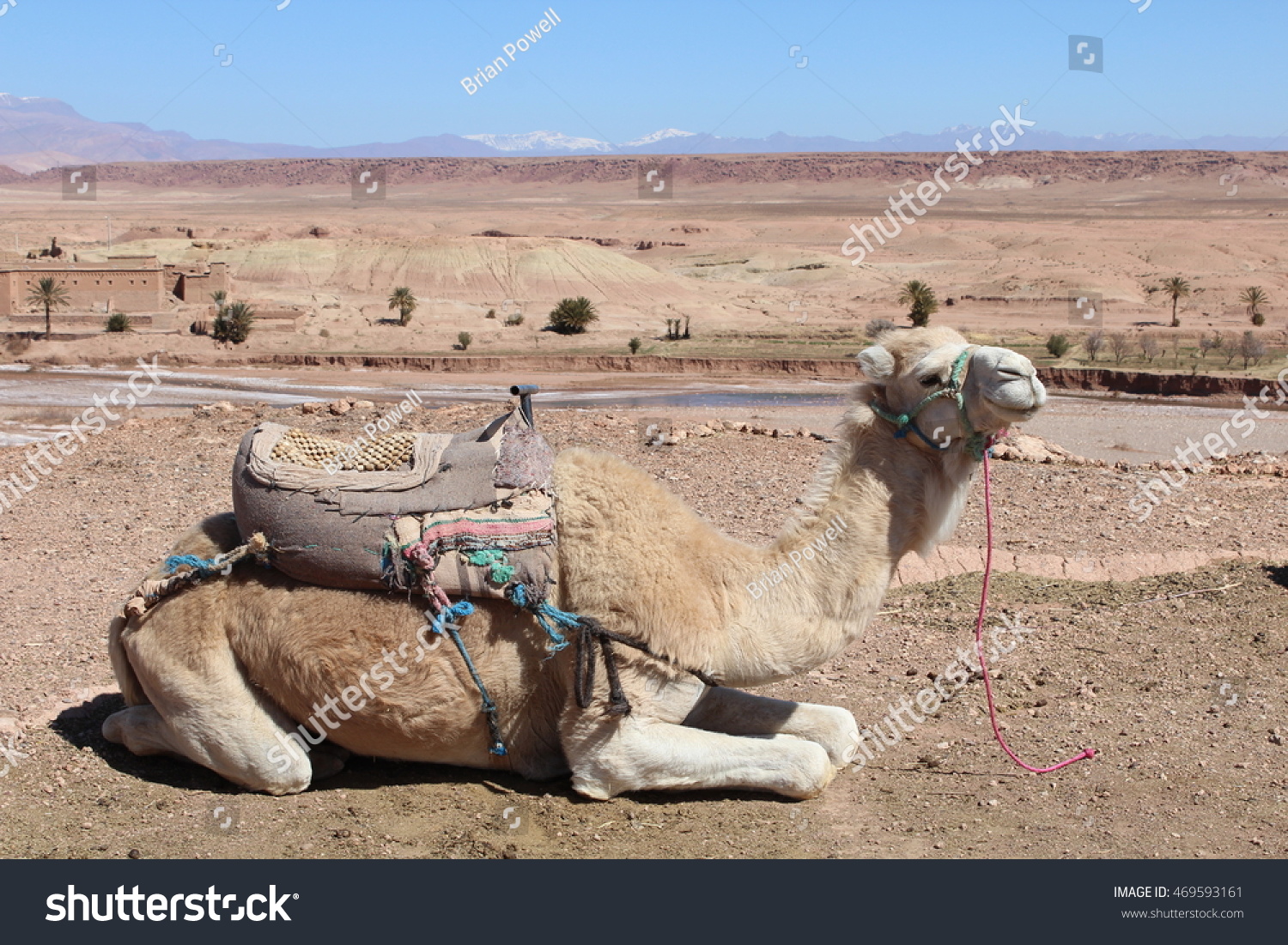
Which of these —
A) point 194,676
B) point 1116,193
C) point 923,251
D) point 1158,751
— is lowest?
point 1158,751

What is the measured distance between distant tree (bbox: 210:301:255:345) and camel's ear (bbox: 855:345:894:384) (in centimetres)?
4202

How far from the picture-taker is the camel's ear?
194 inches

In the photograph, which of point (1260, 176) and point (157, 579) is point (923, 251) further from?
point (1260, 176)

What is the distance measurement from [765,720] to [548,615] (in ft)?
3.86

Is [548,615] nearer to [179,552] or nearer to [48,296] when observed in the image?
[179,552]

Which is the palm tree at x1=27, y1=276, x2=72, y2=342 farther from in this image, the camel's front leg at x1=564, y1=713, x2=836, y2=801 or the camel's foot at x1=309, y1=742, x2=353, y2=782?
the camel's front leg at x1=564, y1=713, x2=836, y2=801

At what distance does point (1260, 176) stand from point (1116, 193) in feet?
76.8

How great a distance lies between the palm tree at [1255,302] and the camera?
167 feet

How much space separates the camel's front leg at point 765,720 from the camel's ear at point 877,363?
5.18ft

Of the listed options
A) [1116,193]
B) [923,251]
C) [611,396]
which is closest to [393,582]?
[611,396]

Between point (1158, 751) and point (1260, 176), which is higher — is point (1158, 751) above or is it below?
below

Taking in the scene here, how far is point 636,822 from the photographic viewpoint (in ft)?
16.5

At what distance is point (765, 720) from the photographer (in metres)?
5.41

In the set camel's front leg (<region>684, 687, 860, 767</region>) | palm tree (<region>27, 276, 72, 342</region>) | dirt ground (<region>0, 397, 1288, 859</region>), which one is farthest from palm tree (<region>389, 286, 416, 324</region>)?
camel's front leg (<region>684, 687, 860, 767</region>)
